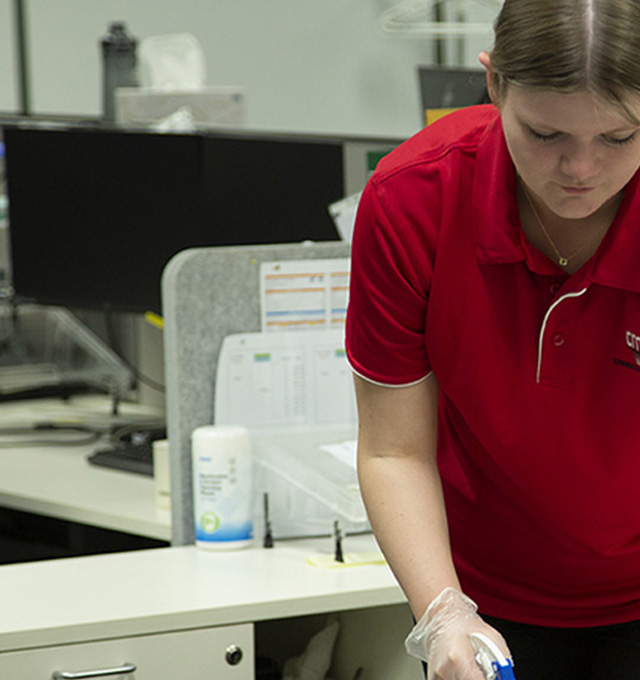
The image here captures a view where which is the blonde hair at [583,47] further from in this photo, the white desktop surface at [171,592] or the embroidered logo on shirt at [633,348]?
the white desktop surface at [171,592]

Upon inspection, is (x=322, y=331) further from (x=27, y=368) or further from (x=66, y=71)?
(x=66, y=71)

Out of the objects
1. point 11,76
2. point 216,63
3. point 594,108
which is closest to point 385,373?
point 594,108

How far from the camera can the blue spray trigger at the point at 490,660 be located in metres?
0.98

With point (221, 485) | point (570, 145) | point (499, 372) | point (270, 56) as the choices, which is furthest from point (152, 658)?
point (270, 56)

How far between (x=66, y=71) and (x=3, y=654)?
264cm

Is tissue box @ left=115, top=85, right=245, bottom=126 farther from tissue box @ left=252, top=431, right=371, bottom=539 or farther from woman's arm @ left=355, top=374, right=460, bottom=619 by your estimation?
woman's arm @ left=355, top=374, right=460, bottom=619

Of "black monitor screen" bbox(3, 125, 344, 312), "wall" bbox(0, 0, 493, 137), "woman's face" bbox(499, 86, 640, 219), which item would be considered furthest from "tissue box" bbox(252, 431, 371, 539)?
"wall" bbox(0, 0, 493, 137)

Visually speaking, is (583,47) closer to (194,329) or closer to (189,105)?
(194,329)

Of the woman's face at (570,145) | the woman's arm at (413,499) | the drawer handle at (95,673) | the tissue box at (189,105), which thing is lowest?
the drawer handle at (95,673)

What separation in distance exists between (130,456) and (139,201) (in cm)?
46

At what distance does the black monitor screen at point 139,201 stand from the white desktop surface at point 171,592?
0.71 metres

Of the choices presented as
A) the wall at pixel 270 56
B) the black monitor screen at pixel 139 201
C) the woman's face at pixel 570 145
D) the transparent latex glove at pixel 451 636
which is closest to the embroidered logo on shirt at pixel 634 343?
the woman's face at pixel 570 145

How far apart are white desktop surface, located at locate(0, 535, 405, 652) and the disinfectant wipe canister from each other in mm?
24

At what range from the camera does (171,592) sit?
1.42m
